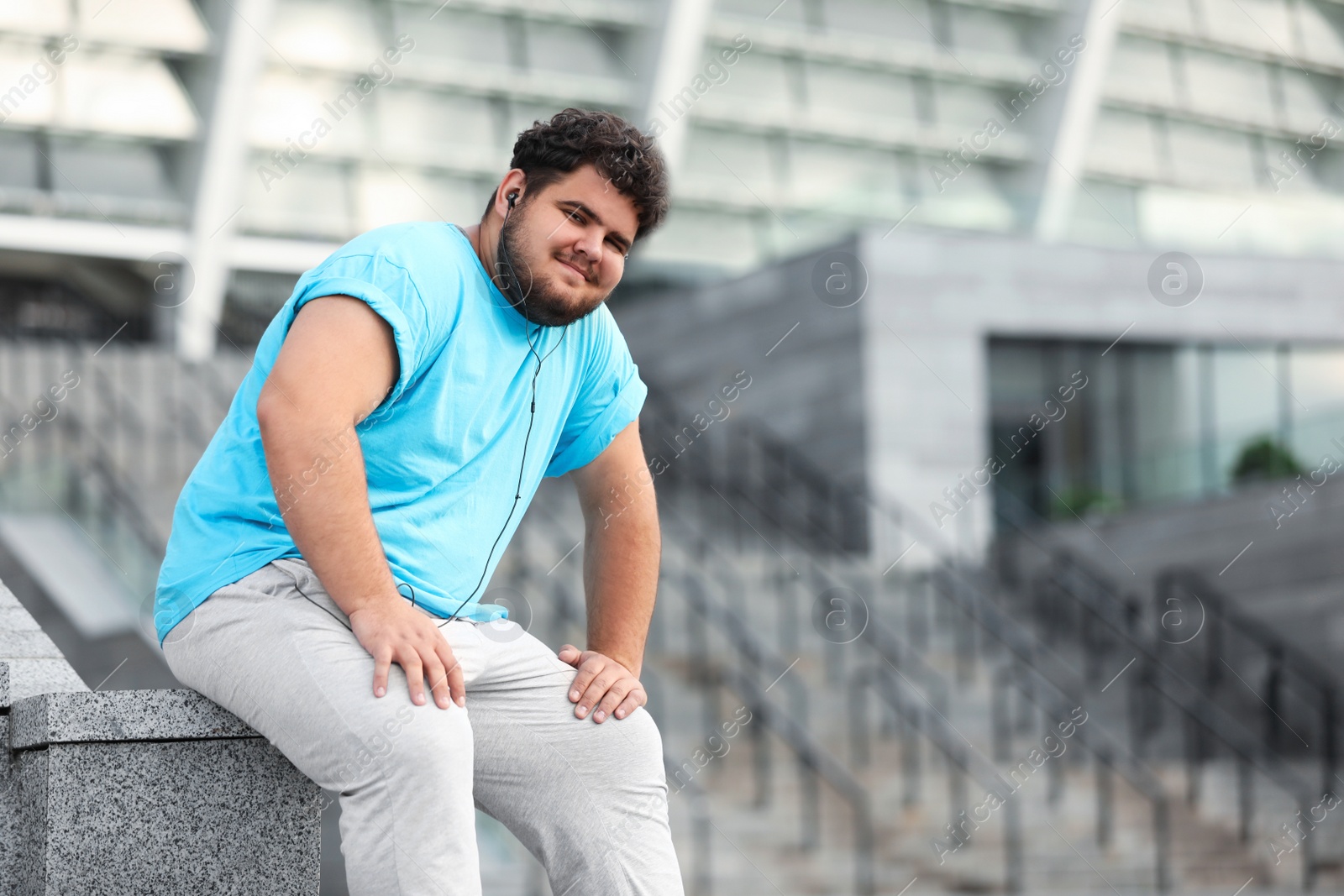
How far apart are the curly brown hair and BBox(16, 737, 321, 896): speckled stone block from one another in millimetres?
1121

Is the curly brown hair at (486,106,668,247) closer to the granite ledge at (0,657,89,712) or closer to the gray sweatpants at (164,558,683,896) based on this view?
the gray sweatpants at (164,558,683,896)

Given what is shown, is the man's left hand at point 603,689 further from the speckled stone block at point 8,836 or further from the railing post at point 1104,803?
the railing post at point 1104,803

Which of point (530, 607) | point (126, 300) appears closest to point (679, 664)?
point (530, 607)

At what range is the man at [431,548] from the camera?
87.6 inches

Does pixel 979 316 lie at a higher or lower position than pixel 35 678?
higher

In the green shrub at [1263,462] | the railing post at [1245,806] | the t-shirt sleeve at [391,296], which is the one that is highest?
the t-shirt sleeve at [391,296]

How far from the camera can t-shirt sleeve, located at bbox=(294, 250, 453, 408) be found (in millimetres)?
2330

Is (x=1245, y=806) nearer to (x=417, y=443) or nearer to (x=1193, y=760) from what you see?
(x=1193, y=760)

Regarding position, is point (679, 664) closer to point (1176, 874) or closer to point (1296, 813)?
point (1176, 874)

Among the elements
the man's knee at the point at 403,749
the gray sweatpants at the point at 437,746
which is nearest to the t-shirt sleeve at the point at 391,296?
the gray sweatpants at the point at 437,746

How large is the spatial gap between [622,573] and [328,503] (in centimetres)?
78

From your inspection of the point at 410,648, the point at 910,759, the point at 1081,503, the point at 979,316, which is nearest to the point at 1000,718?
the point at 910,759

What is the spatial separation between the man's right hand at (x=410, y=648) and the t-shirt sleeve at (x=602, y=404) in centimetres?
67

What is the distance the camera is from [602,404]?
9.43ft
